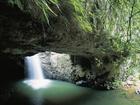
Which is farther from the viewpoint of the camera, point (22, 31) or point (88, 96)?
point (88, 96)

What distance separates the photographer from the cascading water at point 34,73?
13.9 meters

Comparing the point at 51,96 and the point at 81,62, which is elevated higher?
the point at 81,62

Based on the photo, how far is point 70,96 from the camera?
11297 millimetres

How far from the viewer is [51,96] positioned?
1108 centimetres

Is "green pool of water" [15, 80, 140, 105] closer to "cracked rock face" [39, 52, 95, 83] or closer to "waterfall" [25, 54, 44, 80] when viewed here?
"cracked rock face" [39, 52, 95, 83]

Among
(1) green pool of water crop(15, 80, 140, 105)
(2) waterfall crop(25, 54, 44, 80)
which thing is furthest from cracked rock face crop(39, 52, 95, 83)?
(1) green pool of water crop(15, 80, 140, 105)

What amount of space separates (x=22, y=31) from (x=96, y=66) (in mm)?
6797

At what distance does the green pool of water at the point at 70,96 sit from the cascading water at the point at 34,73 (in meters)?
0.64

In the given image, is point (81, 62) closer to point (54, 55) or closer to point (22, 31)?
point (54, 55)

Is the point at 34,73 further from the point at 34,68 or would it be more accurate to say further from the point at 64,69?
the point at 64,69

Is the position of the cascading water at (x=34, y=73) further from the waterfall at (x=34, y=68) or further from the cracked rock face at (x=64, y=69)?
the cracked rock face at (x=64, y=69)

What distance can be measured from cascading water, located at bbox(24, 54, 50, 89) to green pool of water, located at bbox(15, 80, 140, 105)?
0.64 meters

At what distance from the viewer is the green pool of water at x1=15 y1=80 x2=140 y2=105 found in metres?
10.4

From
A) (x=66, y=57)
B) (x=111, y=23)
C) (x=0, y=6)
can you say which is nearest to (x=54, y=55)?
(x=66, y=57)
